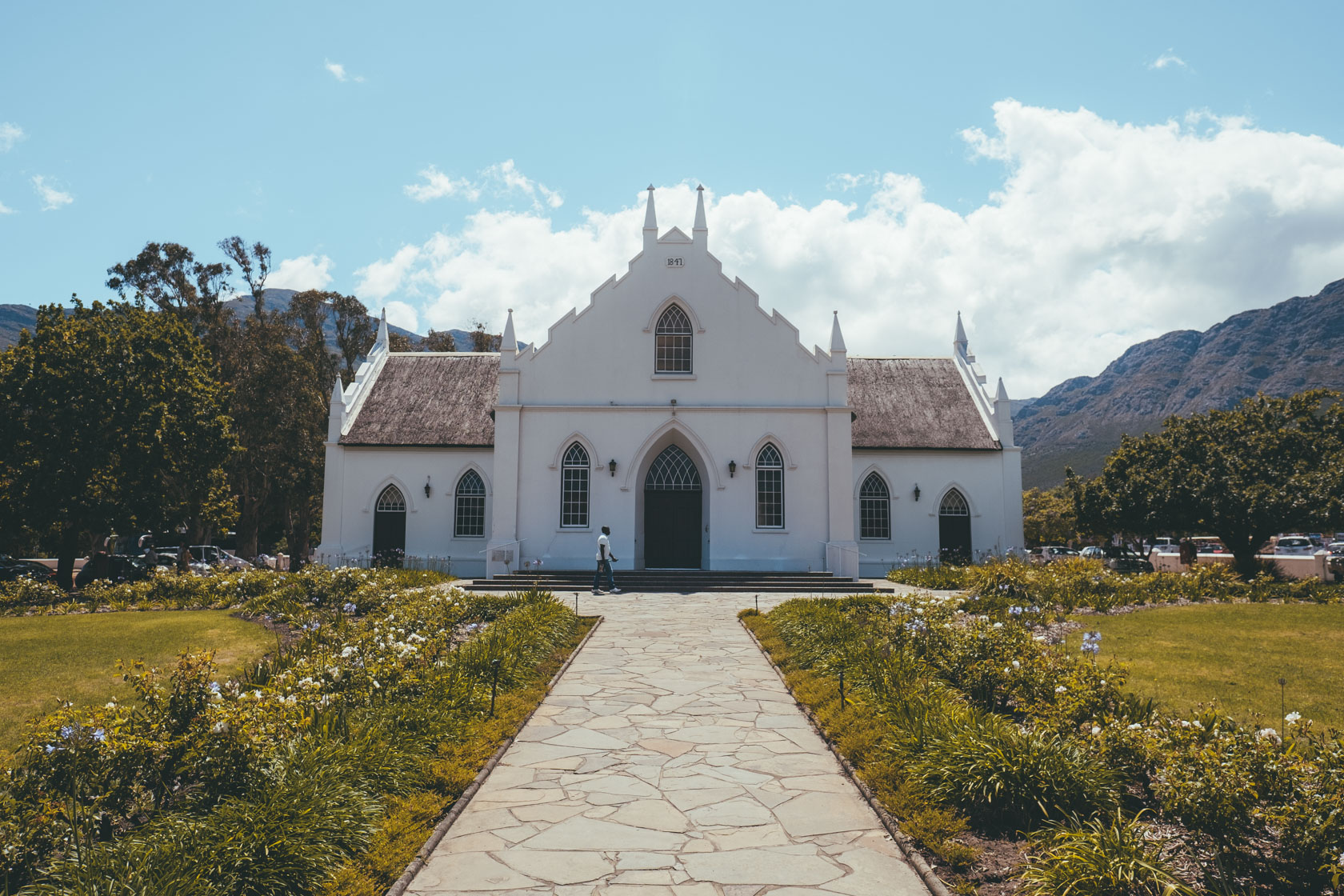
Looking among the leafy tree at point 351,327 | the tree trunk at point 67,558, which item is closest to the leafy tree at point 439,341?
the leafy tree at point 351,327

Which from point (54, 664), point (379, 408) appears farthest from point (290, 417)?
point (54, 664)

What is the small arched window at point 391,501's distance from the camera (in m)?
29.6

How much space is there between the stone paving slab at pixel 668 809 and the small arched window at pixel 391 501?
20796 millimetres

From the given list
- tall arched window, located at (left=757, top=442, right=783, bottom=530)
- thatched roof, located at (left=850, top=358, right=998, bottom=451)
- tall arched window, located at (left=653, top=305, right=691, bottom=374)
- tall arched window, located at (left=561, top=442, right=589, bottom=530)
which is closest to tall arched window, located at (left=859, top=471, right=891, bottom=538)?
thatched roof, located at (left=850, top=358, right=998, bottom=451)

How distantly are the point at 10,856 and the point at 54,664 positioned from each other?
8.18 meters

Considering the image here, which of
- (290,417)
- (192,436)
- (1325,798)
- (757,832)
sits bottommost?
(757,832)

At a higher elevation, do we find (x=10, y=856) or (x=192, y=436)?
(x=192, y=436)

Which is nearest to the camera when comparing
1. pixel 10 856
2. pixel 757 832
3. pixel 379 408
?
pixel 10 856

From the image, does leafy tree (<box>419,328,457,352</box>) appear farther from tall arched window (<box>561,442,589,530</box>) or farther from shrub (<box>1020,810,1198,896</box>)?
shrub (<box>1020,810,1198,896</box>)

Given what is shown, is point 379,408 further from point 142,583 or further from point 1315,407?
point 1315,407

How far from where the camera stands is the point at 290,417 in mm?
39281

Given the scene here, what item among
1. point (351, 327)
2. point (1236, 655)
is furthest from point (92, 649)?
point (351, 327)

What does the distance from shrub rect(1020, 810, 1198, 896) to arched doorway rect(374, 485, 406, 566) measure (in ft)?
87.4

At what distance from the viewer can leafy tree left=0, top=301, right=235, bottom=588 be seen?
21344 mm
